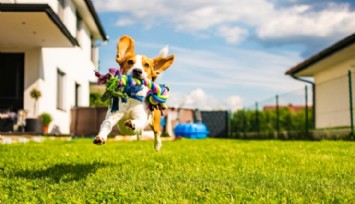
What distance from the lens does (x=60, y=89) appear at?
2361cm

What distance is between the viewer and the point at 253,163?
6.97 m

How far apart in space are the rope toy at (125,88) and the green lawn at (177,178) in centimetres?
86

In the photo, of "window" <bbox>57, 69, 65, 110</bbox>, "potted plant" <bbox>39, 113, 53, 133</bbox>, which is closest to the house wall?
"potted plant" <bbox>39, 113, 53, 133</bbox>

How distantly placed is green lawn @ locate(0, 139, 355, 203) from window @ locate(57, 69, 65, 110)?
612 inches

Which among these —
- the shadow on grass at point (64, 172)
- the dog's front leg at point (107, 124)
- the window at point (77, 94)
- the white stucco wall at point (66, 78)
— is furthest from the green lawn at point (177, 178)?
the window at point (77, 94)

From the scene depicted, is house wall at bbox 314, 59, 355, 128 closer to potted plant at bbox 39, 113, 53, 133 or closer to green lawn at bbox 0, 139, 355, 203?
potted plant at bbox 39, 113, 53, 133

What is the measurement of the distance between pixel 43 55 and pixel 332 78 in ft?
40.8

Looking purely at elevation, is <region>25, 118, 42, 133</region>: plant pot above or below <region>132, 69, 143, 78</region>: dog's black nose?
below

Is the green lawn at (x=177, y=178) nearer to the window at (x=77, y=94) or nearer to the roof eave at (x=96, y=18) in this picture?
the roof eave at (x=96, y=18)

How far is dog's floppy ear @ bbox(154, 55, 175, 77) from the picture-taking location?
19.9ft

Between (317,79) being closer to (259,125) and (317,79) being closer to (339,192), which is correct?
(259,125)

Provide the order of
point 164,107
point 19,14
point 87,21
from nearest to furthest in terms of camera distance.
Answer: point 164,107 → point 19,14 → point 87,21

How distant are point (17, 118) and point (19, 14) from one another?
15.3 ft

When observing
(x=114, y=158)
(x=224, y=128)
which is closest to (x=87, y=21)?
(x=224, y=128)
